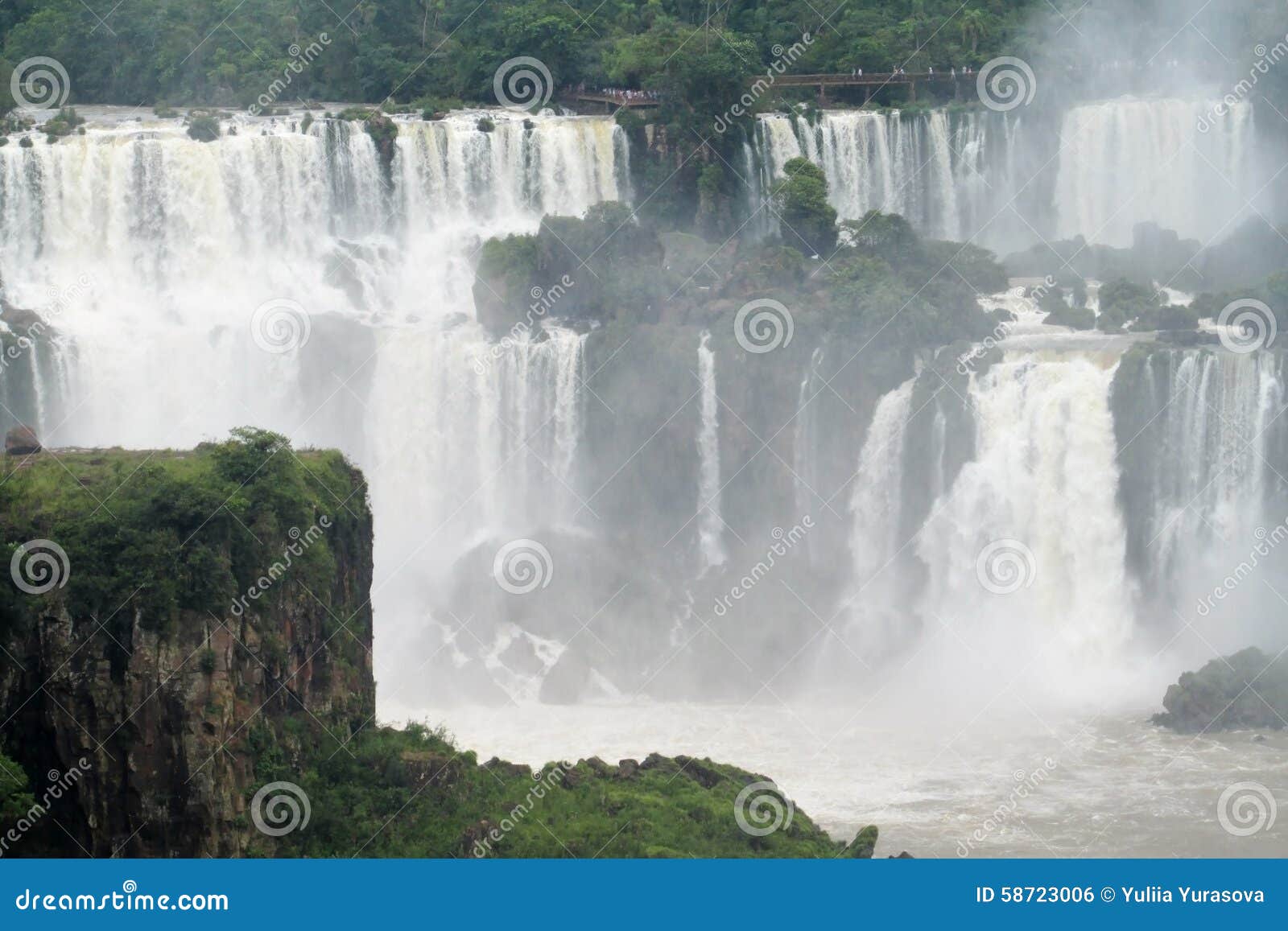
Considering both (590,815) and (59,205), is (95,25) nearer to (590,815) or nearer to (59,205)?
(59,205)

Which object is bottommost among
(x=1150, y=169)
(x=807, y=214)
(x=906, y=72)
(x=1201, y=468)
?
(x=1201, y=468)

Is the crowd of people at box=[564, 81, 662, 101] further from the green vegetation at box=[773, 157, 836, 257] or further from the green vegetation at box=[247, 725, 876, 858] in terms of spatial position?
the green vegetation at box=[247, 725, 876, 858]

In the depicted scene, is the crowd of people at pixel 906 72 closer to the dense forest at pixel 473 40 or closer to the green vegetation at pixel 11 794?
the dense forest at pixel 473 40

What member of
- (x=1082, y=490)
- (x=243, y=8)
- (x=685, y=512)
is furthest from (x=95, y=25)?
(x=1082, y=490)

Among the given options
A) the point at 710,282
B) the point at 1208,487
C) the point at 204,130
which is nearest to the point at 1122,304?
the point at 1208,487

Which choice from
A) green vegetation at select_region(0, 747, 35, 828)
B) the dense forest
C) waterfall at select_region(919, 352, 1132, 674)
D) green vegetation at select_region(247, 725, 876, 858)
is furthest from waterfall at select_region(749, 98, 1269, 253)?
green vegetation at select_region(0, 747, 35, 828)

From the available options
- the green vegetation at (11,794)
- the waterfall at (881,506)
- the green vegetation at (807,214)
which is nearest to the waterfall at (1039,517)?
the waterfall at (881,506)

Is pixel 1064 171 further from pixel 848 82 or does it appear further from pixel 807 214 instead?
pixel 807 214
